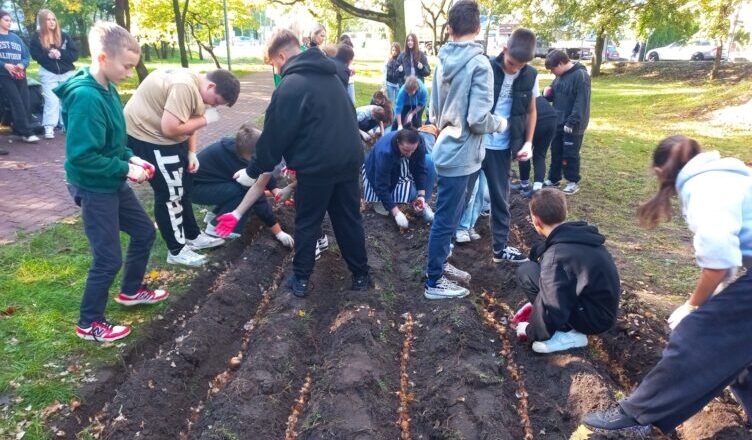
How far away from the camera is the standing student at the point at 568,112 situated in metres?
6.24

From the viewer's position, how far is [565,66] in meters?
6.29

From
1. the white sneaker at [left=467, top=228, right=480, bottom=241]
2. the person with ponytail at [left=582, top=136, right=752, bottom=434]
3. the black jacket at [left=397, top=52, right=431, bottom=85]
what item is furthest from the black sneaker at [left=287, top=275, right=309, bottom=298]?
the black jacket at [left=397, top=52, right=431, bottom=85]

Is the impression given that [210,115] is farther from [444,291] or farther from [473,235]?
[473,235]

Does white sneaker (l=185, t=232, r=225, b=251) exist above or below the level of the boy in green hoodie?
below

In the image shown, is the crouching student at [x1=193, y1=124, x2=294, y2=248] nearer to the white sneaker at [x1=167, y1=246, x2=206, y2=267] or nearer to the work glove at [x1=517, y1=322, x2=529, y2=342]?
the white sneaker at [x1=167, y1=246, x2=206, y2=267]

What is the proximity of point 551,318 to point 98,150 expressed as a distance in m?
2.88

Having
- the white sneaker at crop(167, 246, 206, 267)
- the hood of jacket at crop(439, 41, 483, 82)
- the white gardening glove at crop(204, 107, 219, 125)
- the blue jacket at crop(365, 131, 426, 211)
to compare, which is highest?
the hood of jacket at crop(439, 41, 483, 82)

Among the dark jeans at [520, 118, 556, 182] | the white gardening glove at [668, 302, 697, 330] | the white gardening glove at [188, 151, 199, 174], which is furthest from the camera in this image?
the dark jeans at [520, 118, 556, 182]

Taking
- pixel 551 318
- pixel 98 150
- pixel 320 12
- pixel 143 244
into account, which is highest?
pixel 320 12

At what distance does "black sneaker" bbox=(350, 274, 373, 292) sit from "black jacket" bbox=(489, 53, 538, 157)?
169 centimetres

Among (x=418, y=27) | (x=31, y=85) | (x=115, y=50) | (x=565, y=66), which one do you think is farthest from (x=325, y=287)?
(x=418, y=27)

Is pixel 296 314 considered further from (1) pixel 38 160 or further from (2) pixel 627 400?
(1) pixel 38 160

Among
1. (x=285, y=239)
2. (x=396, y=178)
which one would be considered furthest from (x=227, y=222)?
(x=396, y=178)

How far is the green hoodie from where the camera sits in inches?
112
